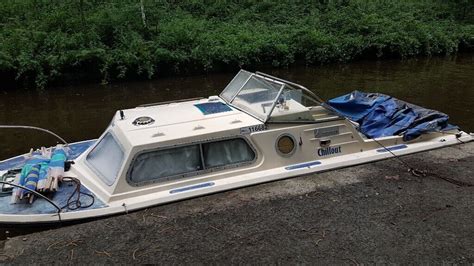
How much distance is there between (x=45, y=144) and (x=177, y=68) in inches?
282

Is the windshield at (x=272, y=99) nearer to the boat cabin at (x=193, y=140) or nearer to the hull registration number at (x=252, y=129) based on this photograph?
the boat cabin at (x=193, y=140)

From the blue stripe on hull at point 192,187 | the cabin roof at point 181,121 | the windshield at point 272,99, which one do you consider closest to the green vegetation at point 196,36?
the cabin roof at point 181,121

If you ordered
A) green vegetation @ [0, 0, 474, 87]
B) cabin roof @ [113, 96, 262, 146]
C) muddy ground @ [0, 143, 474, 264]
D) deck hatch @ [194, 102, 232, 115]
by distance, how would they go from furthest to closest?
green vegetation @ [0, 0, 474, 87], deck hatch @ [194, 102, 232, 115], cabin roof @ [113, 96, 262, 146], muddy ground @ [0, 143, 474, 264]

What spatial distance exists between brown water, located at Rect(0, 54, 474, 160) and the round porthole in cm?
568

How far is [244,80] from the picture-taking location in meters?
7.43

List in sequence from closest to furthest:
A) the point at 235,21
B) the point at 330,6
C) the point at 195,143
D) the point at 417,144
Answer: the point at 195,143, the point at 417,144, the point at 235,21, the point at 330,6

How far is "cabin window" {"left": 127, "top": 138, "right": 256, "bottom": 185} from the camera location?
19.0 ft

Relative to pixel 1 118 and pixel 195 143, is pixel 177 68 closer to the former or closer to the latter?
pixel 1 118

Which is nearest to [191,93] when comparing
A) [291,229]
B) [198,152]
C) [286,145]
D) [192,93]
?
[192,93]

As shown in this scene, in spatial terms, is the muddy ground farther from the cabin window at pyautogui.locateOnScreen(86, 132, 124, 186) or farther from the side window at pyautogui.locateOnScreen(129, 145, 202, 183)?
the cabin window at pyautogui.locateOnScreen(86, 132, 124, 186)

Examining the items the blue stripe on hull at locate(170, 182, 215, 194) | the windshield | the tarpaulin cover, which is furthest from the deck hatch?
the tarpaulin cover

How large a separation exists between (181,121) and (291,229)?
2.23 metres

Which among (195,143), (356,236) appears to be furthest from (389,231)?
(195,143)

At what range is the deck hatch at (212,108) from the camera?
22.3ft
